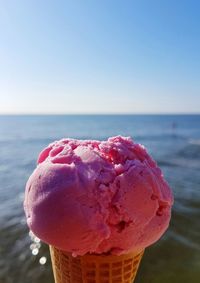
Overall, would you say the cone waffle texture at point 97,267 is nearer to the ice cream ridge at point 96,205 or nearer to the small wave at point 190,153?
the ice cream ridge at point 96,205

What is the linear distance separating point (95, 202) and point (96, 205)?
0.02 m

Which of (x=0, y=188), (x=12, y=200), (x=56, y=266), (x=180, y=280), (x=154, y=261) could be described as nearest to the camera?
(x=56, y=266)

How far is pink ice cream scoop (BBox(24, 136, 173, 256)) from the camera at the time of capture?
171 cm

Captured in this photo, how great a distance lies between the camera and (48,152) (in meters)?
2.08

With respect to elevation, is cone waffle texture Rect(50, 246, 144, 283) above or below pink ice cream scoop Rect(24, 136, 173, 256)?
below

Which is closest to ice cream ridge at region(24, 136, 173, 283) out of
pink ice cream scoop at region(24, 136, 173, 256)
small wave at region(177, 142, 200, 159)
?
pink ice cream scoop at region(24, 136, 173, 256)

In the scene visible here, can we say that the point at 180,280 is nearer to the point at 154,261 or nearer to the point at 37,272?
the point at 154,261

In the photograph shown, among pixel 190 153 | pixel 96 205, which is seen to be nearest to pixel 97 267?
pixel 96 205

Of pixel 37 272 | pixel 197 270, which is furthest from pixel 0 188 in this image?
pixel 197 270

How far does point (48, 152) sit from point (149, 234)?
31.7 inches

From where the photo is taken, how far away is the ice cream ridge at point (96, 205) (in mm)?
1710

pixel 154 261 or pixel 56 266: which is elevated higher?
pixel 56 266

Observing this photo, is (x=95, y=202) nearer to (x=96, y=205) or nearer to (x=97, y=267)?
(x=96, y=205)

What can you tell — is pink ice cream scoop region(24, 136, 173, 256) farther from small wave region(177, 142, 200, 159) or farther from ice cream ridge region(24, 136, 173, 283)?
small wave region(177, 142, 200, 159)
